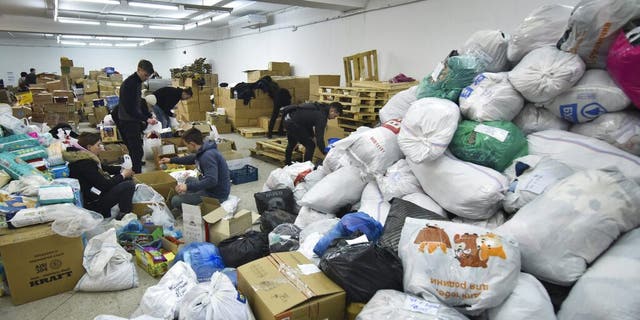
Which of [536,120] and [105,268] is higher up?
[536,120]

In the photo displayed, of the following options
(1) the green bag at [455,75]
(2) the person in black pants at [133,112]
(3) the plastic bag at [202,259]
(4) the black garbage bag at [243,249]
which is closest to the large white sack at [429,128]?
(1) the green bag at [455,75]

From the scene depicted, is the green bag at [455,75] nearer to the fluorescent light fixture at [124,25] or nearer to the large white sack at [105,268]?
the large white sack at [105,268]

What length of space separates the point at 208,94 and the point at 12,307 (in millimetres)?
7902

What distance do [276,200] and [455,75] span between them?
1.82 meters

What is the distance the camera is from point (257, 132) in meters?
7.78

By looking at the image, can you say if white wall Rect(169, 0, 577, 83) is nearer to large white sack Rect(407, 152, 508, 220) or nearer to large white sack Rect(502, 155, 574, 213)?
large white sack Rect(502, 155, 574, 213)

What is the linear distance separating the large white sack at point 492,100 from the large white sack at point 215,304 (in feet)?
5.44

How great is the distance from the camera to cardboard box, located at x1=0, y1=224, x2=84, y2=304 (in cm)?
206

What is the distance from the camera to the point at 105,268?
7.42 feet

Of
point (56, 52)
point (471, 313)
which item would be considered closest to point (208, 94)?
point (471, 313)

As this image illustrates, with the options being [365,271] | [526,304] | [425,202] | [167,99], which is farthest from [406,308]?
[167,99]

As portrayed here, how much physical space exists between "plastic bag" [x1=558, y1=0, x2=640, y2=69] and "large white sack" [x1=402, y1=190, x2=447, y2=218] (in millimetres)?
1099

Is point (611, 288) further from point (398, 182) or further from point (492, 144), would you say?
point (398, 182)

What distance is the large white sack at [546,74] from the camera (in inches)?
74.5
